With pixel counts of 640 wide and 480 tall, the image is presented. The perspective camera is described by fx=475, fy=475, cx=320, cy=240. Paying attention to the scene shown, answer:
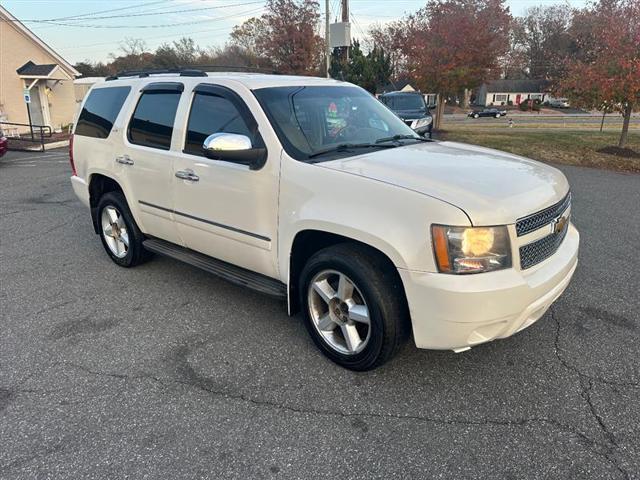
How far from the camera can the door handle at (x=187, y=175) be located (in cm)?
373

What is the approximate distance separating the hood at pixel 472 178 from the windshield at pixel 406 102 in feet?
41.4

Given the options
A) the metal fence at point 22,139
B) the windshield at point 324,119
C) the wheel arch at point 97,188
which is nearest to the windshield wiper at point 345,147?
the windshield at point 324,119

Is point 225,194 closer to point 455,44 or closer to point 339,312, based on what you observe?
point 339,312

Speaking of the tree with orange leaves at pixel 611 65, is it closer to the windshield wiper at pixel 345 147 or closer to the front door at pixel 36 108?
the windshield wiper at pixel 345 147

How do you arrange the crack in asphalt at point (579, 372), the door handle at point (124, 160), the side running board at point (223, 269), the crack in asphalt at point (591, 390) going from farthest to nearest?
1. the door handle at point (124, 160)
2. the side running board at point (223, 269)
3. the crack in asphalt at point (579, 372)
4. the crack in asphalt at point (591, 390)

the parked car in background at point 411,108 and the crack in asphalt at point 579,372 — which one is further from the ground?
the parked car in background at point 411,108

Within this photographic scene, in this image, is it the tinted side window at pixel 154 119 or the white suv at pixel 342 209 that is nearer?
the white suv at pixel 342 209

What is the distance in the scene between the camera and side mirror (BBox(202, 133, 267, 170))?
3.14 meters

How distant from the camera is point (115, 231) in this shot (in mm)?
5082

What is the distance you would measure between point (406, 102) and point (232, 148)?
13.7 meters

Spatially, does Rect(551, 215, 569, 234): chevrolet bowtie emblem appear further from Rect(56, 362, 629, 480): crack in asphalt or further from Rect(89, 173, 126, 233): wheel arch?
Rect(89, 173, 126, 233): wheel arch

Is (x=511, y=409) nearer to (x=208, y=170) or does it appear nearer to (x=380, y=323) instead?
(x=380, y=323)

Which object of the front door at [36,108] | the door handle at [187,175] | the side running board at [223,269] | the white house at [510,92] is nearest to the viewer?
the side running board at [223,269]

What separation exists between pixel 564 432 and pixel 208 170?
2.87 metres
